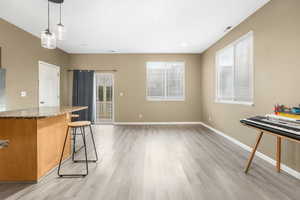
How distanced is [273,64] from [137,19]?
267cm

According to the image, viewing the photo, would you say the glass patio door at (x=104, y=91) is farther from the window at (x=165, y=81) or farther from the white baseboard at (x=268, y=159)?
the white baseboard at (x=268, y=159)

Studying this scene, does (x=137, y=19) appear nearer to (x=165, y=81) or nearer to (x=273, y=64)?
(x=273, y=64)

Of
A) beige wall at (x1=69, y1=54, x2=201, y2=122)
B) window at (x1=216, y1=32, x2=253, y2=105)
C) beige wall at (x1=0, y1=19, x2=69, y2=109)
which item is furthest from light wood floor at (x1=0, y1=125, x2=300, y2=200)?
beige wall at (x1=69, y1=54, x2=201, y2=122)

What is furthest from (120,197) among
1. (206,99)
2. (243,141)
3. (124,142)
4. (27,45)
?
(206,99)

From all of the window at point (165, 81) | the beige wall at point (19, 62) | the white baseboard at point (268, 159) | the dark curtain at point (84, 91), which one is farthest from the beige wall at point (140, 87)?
the white baseboard at point (268, 159)

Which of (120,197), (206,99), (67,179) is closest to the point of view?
(120,197)

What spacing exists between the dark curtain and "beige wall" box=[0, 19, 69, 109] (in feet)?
4.96

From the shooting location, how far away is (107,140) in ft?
14.1

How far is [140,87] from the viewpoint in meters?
6.40

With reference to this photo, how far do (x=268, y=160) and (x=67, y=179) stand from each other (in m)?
3.26

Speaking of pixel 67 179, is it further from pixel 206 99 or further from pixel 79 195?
pixel 206 99

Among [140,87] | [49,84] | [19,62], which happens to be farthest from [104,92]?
[19,62]

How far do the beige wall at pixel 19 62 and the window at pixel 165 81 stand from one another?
11.8 ft

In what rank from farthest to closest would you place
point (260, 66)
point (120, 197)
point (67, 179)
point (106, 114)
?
point (106, 114) → point (260, 66) → point (67, 179) → point (120, 197)
